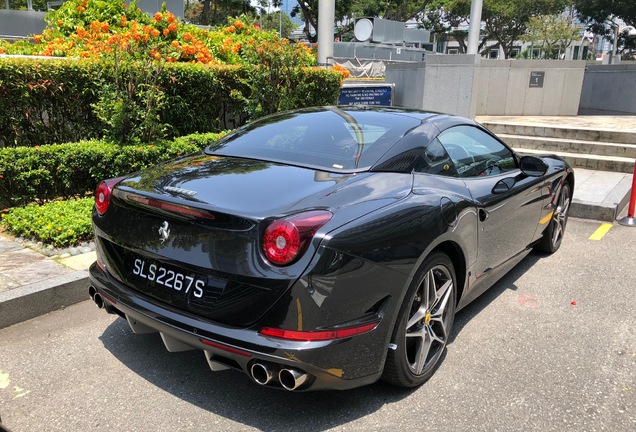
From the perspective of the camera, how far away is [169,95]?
717 centimetres

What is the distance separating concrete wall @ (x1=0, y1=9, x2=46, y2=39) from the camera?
74.1ft

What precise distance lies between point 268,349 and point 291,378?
17cm

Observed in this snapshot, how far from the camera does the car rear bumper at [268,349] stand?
2381mm

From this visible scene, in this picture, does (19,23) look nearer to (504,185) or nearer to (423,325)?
(504,185)

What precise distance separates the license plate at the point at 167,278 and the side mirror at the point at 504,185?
7.22ft

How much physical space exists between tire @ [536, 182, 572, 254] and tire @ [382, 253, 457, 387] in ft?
7.94

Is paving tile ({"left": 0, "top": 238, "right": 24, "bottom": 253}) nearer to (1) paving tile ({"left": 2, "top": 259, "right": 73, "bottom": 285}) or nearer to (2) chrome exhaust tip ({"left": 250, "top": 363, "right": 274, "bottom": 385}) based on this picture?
(1) paving tile ({"left": 2, "top": 259, "right": 73, "bottom": 285})

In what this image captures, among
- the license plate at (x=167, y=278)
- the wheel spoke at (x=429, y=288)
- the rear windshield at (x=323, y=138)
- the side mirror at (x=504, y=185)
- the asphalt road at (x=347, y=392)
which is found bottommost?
the asphalt road at (x=347, y=392)

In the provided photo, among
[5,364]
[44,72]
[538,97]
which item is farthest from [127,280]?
[538,97]

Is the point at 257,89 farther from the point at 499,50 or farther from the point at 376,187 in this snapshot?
the point at 499,50

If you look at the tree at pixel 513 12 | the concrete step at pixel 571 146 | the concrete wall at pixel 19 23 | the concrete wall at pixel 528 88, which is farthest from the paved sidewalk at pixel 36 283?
the tree at pixel 513 12

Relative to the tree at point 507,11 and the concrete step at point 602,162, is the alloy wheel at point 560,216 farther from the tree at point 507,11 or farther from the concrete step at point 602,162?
the tree at point 507,11

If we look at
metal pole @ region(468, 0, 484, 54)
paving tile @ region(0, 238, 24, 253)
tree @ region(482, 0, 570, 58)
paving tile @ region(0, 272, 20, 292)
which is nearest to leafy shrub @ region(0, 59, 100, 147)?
paving tile @ region(0, 238, 24, 253)

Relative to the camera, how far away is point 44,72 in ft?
19.6
